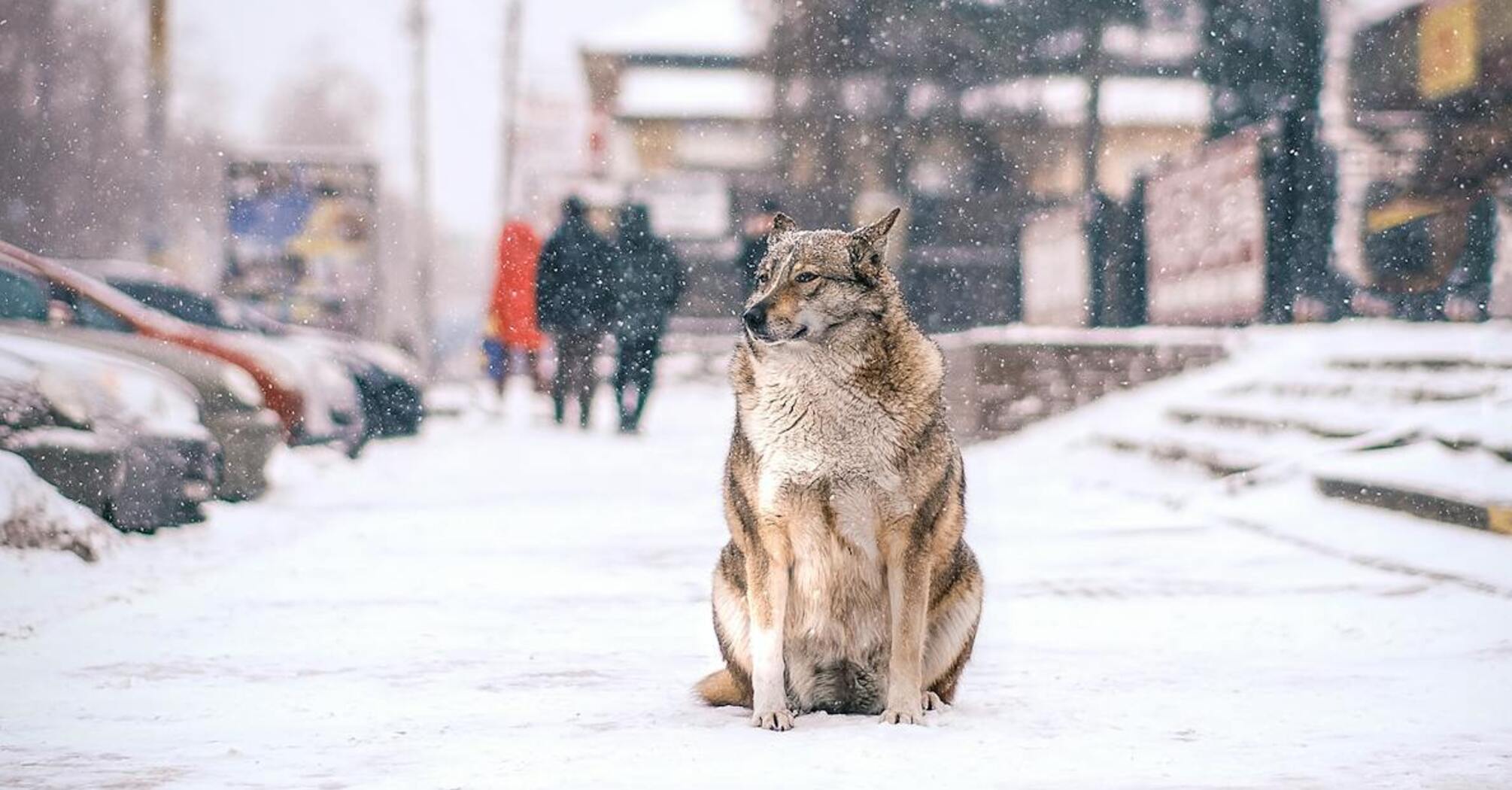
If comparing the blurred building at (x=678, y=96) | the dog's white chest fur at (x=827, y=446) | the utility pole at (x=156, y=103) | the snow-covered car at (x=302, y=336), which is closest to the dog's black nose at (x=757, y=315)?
the dog's white chest fur at (x=827, y=446)

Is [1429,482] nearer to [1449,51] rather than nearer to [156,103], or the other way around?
[1449,51]

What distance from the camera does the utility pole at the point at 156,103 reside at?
29219mm

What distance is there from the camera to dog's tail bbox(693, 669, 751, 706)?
537 cm

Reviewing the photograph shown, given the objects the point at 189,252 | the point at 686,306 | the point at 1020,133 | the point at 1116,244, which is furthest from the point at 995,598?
the point at 189,252

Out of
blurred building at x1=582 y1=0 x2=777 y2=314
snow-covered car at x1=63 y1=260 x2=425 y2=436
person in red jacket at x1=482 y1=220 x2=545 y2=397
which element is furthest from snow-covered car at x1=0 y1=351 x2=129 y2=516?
blurred building at x1=582 y1=0 x2=777 y2=314

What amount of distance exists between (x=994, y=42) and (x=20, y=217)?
20.7m

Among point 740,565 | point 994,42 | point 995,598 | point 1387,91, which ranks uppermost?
point 994,42

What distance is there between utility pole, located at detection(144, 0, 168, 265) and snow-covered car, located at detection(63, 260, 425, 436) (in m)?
12.2

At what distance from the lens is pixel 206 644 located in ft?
22.2

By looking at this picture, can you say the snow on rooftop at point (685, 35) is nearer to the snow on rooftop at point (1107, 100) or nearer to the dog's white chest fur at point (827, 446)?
the snow on rooftop at point (1107, 100)

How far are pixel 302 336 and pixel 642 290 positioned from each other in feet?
11.7

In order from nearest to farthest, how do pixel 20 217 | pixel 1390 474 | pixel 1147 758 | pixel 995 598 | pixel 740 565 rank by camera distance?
pixel 1147 758
pixel 740 565
pixel 995 598
pixel 1390 474
pixel 20 217

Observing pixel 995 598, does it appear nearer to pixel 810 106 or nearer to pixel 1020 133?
pixel 810 106

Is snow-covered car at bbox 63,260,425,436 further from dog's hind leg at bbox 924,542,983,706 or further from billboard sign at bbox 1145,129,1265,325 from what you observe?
dog's hind leg at bbox 924,542,983,706
